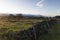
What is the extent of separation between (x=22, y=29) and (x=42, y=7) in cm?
103

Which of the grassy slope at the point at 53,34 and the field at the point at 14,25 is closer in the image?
the field at the point at 14,25

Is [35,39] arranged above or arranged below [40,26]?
below

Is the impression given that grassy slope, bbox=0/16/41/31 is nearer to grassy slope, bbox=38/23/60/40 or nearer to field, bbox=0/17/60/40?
field, bbox=0/17/60/40

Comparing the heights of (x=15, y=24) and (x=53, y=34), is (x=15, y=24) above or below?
above

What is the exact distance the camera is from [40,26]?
485cm

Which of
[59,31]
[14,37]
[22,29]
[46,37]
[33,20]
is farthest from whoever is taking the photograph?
[59,31]

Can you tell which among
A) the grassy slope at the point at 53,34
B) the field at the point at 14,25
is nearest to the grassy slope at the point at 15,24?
the field at the point at 14,25

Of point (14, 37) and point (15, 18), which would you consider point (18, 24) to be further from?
point (14, 37)

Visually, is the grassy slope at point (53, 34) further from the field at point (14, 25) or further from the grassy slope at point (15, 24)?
the grassy slope at point (15, 24)

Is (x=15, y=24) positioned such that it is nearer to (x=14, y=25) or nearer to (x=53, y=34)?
(x=14, y=25)

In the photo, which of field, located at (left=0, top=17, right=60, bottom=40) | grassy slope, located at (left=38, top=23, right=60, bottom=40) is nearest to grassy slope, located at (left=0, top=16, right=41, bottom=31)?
field, located at (left=0, top=17, right=60, bottom=40)

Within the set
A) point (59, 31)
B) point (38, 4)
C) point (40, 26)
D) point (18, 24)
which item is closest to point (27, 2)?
point (38, 4)

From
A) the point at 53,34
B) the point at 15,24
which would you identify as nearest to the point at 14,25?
the point at 15,24

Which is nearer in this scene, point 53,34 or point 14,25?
point 14,25
